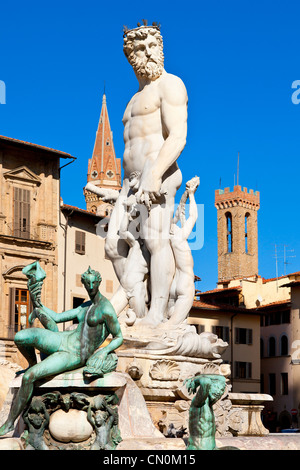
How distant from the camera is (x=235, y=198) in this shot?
Result: 451 feet

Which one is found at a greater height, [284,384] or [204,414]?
[204,414]

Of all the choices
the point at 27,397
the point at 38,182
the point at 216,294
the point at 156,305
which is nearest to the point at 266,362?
the point at 216,294

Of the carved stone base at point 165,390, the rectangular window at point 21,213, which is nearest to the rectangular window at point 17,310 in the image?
the rectangular window at point 21,213

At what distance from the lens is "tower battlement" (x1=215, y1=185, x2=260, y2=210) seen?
13762 cm

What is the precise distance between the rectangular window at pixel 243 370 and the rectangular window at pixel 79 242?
17.0 meters

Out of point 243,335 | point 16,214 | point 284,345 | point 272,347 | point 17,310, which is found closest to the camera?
point 17,310

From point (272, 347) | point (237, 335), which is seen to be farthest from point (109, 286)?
point (272, 347)

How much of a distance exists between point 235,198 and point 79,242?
295ft

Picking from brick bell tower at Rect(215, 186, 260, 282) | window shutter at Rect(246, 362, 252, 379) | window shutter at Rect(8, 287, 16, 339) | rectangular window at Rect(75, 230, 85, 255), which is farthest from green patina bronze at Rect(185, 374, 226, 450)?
brick bell tower at Rect(215, 186, 260, 282)

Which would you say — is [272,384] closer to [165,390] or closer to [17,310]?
[17,310]

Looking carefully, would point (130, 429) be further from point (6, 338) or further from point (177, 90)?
point (6, 338)

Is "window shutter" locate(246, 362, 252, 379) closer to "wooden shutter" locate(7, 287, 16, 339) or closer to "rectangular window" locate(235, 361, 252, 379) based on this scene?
"rectangular window" locate(235, 361, 252, 379)

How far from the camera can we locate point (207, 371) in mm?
10547

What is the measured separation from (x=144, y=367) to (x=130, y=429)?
7.78 ft
